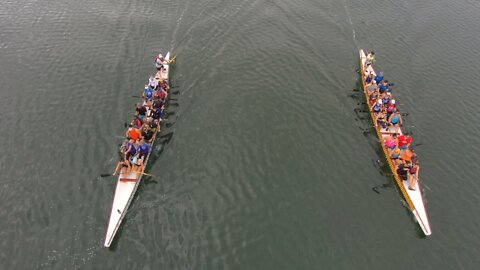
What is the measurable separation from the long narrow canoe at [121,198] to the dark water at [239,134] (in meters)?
0.65

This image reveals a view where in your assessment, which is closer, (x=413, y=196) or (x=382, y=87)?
(x=413, y=196)

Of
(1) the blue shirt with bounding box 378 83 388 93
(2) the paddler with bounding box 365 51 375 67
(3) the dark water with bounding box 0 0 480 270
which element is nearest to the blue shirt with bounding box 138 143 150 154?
(3) the dark water with bounding box 0 0 480 270

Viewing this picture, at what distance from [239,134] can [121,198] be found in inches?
450

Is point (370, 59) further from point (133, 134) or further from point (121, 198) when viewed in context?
point (121, 198)

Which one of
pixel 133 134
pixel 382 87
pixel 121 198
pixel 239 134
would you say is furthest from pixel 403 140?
pixel 121 198

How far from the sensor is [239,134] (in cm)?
2880

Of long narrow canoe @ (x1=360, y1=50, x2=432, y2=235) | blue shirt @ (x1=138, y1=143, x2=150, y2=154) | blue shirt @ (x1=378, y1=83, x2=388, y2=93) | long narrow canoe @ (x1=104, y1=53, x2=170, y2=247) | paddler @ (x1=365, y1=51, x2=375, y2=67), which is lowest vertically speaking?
long narrow canoe @ (x1=104, y1=53, x2=170, y2=247)

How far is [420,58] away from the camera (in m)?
37.5

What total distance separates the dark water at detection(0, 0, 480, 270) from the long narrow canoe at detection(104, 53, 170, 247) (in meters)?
0.65

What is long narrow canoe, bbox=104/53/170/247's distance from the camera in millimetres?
21500

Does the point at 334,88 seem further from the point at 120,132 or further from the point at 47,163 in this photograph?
the point at 47,163

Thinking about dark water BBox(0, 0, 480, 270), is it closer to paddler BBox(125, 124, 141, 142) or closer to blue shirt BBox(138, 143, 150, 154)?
blue shirt BBox(138, 143, 150, 154)

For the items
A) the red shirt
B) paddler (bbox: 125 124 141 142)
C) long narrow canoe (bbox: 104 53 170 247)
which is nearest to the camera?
long narrow canoe (bbox: 104 53 170 247)

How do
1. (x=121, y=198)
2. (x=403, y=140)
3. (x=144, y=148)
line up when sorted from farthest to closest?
(x=403, y=140), (x=144, y=148), (x=121, y=198)
